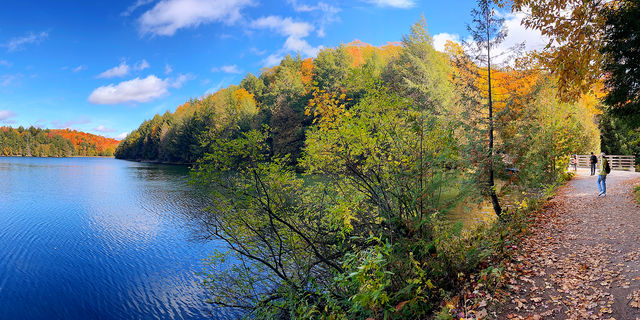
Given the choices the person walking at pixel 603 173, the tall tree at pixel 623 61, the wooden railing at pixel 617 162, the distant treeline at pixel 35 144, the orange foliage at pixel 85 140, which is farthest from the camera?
the orange foliage at pixel 85 140

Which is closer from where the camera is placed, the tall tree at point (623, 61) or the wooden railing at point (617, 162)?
the tall tree at point (623, 61)

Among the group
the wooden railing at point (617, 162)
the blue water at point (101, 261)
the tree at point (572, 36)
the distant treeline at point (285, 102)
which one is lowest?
the blue water at point (101, 261)

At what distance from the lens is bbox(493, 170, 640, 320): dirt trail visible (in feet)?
14.2

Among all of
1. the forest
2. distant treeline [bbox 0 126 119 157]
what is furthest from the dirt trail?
distant treeline [bbox 0 126 119 157]

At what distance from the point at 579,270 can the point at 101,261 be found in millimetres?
14807

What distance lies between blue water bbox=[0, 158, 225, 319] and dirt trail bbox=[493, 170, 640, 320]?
7564 mm

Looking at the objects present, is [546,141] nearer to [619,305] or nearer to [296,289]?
[619,305]

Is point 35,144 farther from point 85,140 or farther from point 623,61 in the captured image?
point 623,61

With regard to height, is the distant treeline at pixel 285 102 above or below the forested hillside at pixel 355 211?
above

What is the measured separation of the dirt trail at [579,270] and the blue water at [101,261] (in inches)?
298

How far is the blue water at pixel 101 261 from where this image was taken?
9.12 m

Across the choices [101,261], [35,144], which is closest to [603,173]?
[101,261]

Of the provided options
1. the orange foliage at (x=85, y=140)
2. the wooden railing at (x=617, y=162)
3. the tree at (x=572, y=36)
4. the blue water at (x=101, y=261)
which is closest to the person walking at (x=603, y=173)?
the tree at (x=572, y=36)

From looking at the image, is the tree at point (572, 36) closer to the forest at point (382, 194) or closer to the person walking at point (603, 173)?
the forest at point (382, 194)
